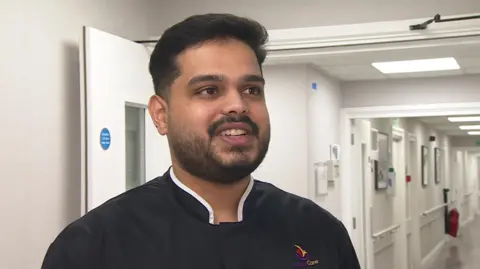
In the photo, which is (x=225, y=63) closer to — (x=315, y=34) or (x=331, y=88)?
(x=315, y=34)

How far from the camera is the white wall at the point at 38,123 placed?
200 centimetres

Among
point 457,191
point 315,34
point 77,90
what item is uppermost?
point 315,34

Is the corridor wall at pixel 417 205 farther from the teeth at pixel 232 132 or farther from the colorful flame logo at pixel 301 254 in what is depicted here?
the teeth at pixel 232 132

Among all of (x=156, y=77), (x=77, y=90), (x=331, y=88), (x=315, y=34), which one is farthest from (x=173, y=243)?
(x=331, y=88)

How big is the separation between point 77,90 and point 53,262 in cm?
150

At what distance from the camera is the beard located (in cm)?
98

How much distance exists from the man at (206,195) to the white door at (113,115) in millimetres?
1207

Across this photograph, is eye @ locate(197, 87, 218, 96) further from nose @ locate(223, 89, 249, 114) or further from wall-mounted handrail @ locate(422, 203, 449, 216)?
wall-mounted handrail @ locate(422, 203, 449, 216)

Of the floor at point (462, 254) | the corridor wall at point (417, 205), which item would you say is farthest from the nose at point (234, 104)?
the floor at point (462, 254)

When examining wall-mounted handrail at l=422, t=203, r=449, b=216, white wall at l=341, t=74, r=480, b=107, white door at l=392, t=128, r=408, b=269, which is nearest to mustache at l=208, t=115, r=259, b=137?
white wall at l=341, t=74, r=480, b=107

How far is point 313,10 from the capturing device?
270 centimetres

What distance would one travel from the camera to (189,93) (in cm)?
102

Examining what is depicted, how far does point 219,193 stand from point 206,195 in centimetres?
2

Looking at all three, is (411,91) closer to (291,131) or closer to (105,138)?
(291,131)
